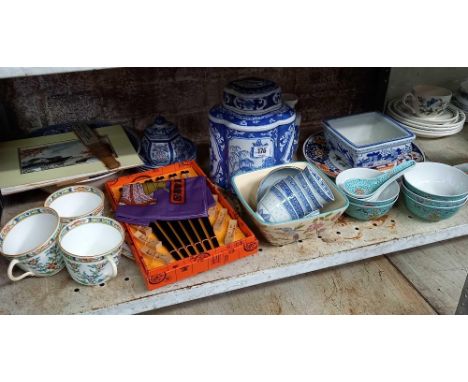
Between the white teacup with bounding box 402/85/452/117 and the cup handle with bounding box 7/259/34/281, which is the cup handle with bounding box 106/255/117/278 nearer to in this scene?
the cup handle with bounding box 7/259/34/281

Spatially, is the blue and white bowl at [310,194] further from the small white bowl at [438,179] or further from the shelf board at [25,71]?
the shelf board at [25,71]

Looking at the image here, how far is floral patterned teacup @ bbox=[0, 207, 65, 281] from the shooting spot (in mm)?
752

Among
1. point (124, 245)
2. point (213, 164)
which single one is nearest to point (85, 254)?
point (124, 245)

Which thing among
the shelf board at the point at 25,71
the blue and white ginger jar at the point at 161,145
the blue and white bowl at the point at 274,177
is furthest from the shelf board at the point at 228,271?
the shelf board at the point at 25,71

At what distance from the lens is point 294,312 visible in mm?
946

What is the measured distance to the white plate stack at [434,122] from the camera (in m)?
1.15

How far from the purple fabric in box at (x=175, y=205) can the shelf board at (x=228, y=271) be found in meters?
0.09

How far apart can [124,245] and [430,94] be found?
865mm

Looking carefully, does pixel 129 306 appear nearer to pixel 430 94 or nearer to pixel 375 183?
pixel 375 183

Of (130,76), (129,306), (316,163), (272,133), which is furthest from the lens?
(130,76)

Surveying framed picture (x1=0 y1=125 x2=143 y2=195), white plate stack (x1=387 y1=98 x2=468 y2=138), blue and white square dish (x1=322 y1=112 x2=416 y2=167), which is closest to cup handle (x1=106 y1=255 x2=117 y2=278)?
framed picture (x1=0 y1=125 x2=143 y2=195)

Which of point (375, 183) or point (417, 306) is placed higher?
point (375, 183)

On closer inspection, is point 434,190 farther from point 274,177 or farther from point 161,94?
point 161,94

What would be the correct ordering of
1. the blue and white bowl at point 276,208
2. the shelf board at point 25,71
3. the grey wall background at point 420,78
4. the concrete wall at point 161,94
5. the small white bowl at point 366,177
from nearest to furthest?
the shelf board at point 25,71, the blue and white bowl at point 276,208, the small white bowl at point 366,177, the concrete wall at point 161,94, the grey wall background at point 420,78
